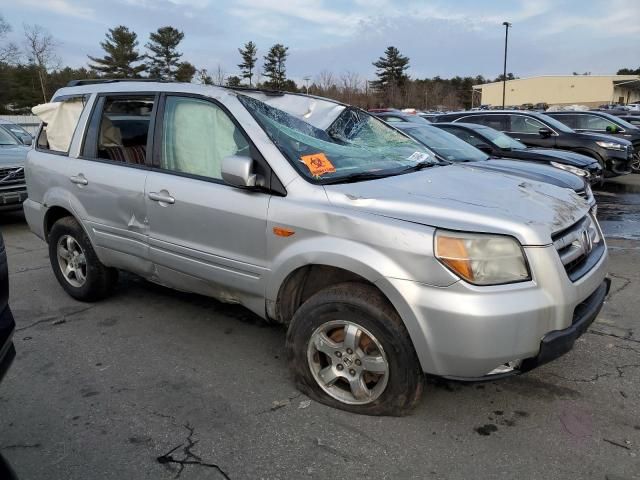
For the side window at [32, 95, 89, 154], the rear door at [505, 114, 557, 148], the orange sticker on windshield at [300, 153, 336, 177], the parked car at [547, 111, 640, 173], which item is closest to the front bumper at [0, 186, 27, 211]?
the side window at [32, 95, 89, 154]

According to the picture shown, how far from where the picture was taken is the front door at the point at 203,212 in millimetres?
3210

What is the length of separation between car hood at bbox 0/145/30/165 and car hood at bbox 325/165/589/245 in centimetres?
690

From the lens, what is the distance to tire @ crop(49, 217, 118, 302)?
4473mm

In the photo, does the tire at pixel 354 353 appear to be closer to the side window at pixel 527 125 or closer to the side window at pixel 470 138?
the side window at pixel 470 138

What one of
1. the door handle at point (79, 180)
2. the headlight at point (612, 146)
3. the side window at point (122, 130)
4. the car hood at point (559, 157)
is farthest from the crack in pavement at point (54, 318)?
the headlight at point (612, 146)

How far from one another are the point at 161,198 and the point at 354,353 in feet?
5.63

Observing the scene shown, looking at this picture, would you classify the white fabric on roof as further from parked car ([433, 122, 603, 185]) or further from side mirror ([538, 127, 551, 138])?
side mirror ([538, 127, 551, 138])

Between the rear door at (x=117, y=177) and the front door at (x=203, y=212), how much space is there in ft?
0.53

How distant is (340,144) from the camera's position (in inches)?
142

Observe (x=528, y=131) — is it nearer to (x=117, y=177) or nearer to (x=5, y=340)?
(x=117, y=177)

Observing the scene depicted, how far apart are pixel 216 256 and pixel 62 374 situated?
1.27m

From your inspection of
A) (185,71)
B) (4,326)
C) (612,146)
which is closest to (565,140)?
(612,146)

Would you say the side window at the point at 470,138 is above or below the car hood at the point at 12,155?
above

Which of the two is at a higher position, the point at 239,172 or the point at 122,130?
the point at 122,130
